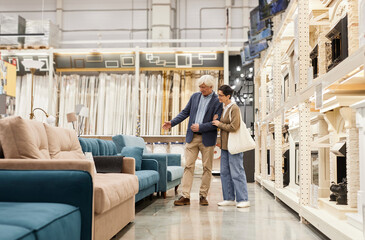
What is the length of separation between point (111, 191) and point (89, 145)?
1.67 m

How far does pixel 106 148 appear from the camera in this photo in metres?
4.36

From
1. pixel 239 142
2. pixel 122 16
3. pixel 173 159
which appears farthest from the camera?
pixel 122 16

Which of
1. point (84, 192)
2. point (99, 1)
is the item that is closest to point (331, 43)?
point (84, 192)

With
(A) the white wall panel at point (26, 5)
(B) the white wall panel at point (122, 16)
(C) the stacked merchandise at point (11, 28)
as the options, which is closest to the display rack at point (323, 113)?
(C) the stacked merchandise at point (11, 28)

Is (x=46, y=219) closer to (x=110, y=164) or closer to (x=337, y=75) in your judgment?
(x=337, y=75)

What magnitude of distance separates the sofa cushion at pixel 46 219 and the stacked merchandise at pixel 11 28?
7.41m

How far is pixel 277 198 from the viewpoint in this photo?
15.1 ft

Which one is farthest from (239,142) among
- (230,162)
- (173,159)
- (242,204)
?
(173,159)

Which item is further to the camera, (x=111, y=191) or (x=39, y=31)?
(x=39, y=31)

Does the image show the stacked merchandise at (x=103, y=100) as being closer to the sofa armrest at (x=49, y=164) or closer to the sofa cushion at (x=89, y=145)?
the sofa cushion at (x=89, y=145)

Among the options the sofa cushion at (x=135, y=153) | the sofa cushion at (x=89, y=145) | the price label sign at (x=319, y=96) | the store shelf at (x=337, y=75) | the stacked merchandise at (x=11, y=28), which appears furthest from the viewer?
the stacked merchandise at (x=11, y=28)

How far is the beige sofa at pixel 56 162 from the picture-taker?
2.03 metres

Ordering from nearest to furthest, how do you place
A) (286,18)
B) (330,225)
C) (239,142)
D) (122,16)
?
(330,225) < (286,18) < (239,142) < (122,16)

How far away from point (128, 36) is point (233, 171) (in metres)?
7.63
